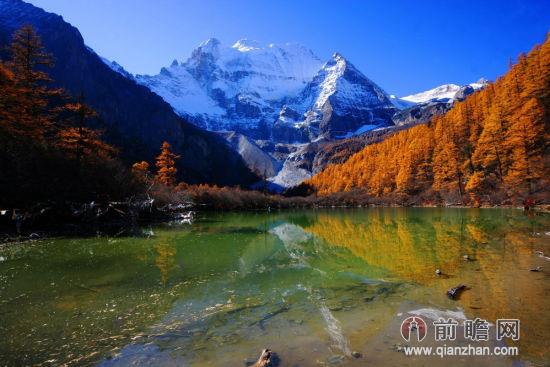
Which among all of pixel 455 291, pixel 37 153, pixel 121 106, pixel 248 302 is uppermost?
pixel 121 106

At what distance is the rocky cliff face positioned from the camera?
395 feet

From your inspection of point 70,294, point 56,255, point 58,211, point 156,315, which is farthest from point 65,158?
point 156,315

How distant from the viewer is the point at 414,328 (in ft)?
23.1

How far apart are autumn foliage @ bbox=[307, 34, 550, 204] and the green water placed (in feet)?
123

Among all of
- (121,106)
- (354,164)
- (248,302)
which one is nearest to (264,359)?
(248,302)

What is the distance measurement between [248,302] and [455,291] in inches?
223

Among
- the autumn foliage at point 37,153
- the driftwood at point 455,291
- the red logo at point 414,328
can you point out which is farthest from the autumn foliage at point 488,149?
the autumn foliage at point 37,153

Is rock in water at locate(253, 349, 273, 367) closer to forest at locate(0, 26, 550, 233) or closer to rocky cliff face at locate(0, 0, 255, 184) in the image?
forest at locate(0, 26, 550, 233)

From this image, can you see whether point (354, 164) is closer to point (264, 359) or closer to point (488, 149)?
point (488, 149)

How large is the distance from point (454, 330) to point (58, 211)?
28.8 m

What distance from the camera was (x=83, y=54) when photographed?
451ft

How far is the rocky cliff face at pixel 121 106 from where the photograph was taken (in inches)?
4737

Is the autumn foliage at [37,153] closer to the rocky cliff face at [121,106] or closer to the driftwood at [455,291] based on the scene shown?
the driftwood at [455,291]

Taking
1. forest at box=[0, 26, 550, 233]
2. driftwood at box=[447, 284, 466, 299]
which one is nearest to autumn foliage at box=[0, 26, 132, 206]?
forest at box=[0, 26, 550, 233]
